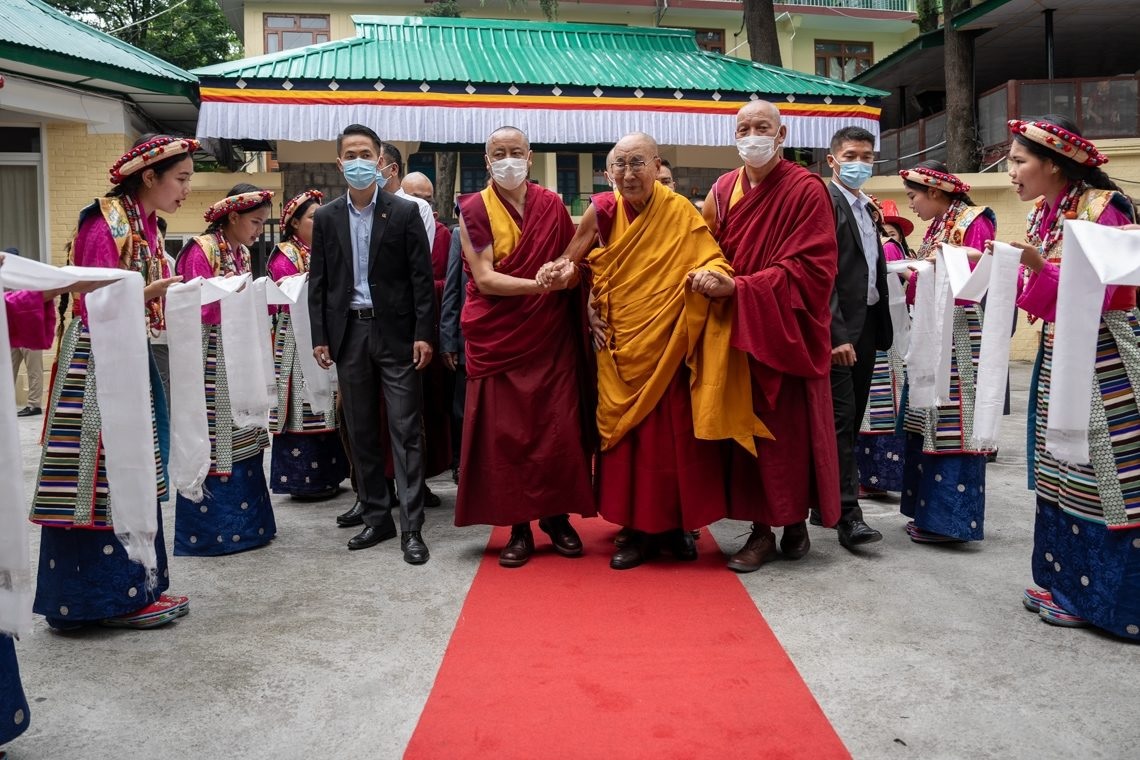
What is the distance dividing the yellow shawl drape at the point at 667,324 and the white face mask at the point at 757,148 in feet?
1.00

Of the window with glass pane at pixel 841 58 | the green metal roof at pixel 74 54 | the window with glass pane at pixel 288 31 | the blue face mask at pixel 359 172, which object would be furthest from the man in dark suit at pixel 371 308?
the window with glass pane at pixel 841 58

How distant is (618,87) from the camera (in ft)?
36.6

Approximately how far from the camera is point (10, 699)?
2.31 metres

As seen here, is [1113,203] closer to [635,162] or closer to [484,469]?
[635,162]

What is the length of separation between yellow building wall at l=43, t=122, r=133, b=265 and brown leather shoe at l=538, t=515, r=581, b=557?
802cm

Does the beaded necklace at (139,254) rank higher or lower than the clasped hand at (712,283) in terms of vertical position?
higher

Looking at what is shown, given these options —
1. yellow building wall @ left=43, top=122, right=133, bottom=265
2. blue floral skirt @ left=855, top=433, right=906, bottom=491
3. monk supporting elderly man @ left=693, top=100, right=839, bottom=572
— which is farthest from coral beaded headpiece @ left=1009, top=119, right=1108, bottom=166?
yellow building wall @ left=43, top=122, right=133, bottom=265

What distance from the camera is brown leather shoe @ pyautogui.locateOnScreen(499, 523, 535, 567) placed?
13.1 feet

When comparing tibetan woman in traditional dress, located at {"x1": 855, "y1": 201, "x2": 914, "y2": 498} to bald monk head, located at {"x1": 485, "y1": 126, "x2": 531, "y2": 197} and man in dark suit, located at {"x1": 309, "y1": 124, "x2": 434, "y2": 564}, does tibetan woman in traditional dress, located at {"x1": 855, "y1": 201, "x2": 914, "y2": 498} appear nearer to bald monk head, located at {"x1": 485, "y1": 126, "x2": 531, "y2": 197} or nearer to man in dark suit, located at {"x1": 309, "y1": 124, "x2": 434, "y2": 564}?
bald monk head, located at {"x1": 485, "y1": 126, "x2": 531, "y2": 197}

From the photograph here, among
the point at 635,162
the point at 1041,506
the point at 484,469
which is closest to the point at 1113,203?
the point at 1041,506

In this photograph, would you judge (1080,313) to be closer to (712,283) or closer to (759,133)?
(712,283)

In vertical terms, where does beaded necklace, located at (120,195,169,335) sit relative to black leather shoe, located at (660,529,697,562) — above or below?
above

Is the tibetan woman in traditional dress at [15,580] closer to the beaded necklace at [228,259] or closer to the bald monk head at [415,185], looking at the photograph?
the beaded necklace at [228,259]

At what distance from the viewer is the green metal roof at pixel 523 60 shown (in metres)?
10.8
